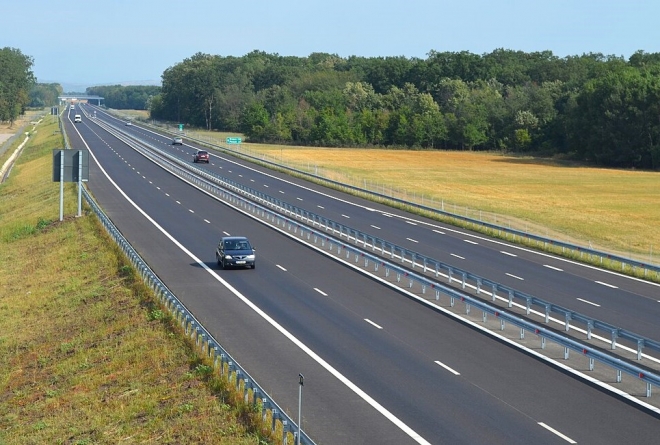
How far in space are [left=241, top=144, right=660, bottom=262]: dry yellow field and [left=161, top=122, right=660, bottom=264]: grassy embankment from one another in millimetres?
71

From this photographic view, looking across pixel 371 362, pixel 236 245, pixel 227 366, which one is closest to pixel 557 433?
pixel 371 362

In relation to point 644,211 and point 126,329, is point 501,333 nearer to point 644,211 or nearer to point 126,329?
point 126,329

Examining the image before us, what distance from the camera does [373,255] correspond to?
134 feet

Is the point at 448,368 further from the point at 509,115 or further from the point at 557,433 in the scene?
the point at 509,115

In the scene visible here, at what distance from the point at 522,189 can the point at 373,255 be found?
5457 centimetres

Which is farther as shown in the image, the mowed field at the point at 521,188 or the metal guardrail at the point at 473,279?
the mowed field at the point at 521,188

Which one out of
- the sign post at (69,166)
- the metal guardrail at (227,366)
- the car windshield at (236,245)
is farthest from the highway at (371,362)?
the sign post at (69,166)

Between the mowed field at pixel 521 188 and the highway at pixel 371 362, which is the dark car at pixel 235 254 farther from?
the mowed field at pixel 521 188

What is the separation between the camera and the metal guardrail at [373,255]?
22688 millimetres

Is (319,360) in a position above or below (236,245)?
above

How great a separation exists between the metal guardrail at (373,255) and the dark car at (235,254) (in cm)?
493

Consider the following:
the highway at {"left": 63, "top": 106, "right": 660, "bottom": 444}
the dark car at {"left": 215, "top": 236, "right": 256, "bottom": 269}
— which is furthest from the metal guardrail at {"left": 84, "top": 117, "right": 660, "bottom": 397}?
the dark car at {"left": 215, "top": 236, "right": 256, "bottom": 269}

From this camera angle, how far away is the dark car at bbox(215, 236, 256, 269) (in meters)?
39.6

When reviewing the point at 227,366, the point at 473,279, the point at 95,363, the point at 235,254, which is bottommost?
the point at 95,363
